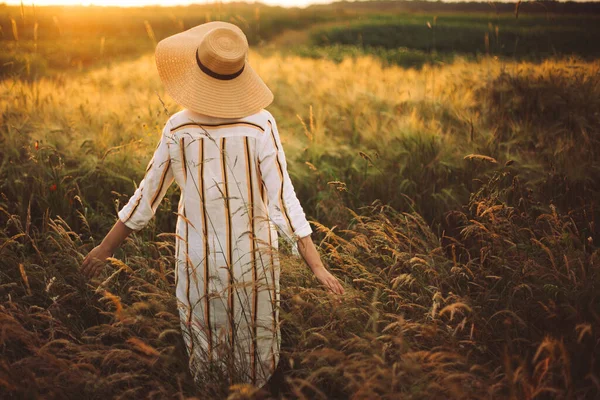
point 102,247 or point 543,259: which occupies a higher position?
point 102,247

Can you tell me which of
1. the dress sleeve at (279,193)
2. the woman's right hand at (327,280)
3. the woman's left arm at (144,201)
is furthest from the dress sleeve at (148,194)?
the woman's right hand at (327,280)

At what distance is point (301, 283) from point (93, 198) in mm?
2073

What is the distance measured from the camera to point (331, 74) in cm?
755

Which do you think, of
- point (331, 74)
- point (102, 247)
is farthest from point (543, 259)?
point (331, 74)

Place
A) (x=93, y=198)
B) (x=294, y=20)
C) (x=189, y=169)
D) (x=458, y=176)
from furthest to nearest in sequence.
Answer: (x=294, y=20), (x=458, y=176), (x=93, y=198), (x=189, y=169)

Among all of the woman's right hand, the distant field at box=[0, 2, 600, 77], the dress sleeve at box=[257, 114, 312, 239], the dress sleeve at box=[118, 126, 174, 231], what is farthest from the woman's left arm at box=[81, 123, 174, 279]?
the distant field at box=[0, 2, 600, 77]

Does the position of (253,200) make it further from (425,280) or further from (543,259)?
(543,259)

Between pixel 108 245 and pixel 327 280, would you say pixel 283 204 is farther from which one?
pixel 108 245

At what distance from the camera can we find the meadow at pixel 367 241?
1.64 meters

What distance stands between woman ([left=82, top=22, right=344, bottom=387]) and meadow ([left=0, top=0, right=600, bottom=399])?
0.12 m

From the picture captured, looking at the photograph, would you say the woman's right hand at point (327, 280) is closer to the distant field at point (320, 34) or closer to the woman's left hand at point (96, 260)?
the woman's left hand at point (96, 260)

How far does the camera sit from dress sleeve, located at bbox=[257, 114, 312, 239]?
1739 mm

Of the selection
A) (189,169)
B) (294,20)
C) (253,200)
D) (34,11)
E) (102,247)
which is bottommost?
(102,247)

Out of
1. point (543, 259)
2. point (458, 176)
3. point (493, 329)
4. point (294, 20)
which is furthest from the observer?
point (294, 20)
